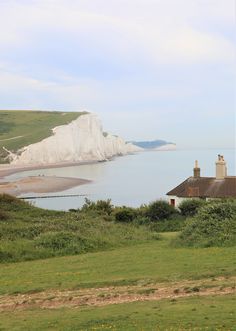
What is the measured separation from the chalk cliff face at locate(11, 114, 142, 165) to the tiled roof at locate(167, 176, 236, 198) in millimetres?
119695

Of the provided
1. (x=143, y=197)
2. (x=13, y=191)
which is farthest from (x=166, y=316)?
(x=13, y=191)

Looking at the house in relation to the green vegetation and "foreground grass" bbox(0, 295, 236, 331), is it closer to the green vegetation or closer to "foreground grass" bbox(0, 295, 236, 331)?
the green vegetation

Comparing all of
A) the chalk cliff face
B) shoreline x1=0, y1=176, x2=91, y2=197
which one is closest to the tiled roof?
shoreline x1=0, y1=176, x2=91, y2=197

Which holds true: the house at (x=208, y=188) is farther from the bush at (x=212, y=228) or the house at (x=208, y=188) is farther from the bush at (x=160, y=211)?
the bush at (x=212, y=228)

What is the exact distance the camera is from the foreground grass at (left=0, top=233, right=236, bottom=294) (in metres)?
17.1

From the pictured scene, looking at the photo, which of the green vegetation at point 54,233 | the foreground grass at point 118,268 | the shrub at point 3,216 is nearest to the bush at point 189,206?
the green vegetation at point 54,233

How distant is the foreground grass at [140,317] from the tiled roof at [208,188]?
28307 millimetres

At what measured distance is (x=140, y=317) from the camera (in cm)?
1201

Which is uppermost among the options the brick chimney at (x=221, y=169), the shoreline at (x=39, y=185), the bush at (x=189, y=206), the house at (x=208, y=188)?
the brick chimney at (x=221, y=169)

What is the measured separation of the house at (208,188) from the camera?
138ft

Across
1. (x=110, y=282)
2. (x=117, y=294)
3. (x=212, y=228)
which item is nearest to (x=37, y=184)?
(x=212, y=228)

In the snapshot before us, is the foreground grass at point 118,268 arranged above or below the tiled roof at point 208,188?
below

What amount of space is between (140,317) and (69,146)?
562ft

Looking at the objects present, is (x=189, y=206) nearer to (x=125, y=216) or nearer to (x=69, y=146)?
(x=125, y=216)
